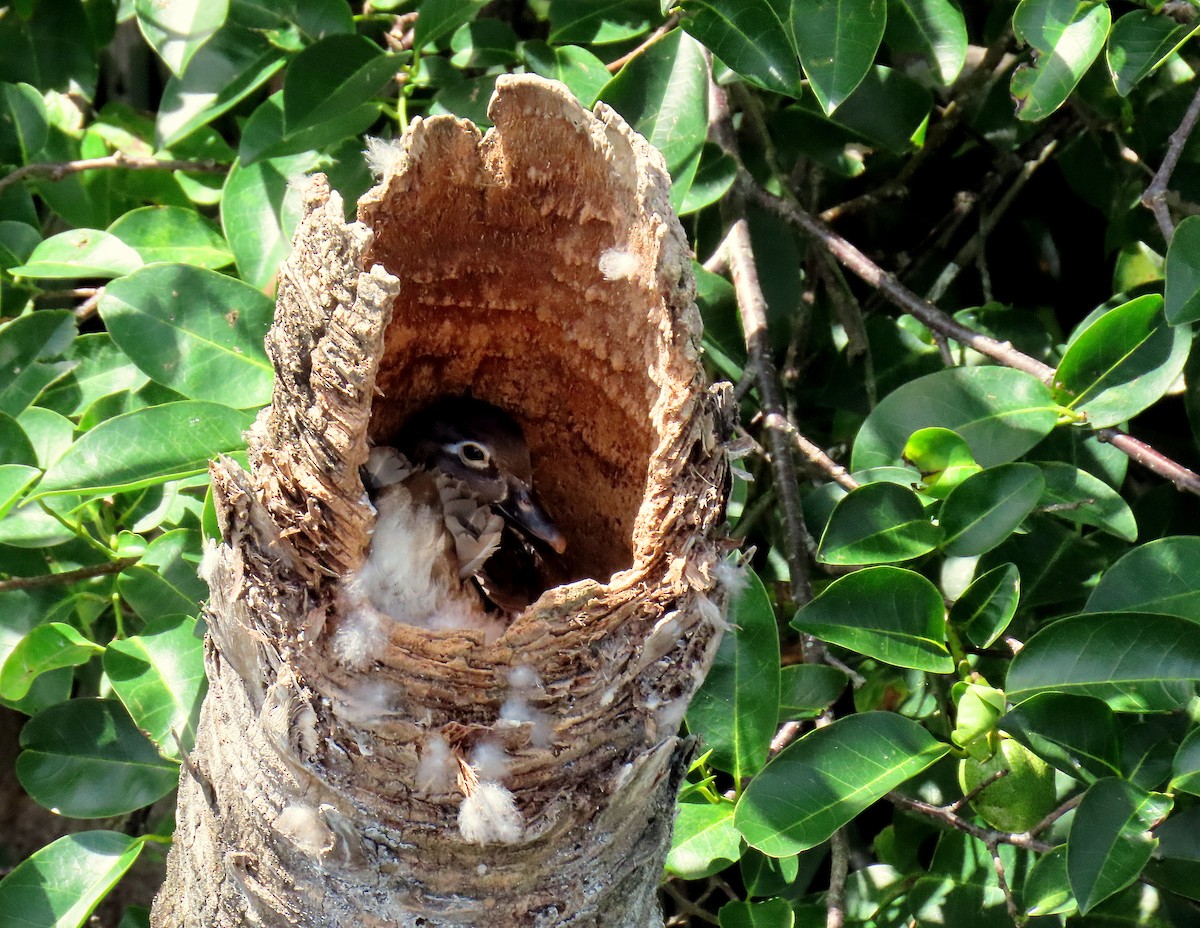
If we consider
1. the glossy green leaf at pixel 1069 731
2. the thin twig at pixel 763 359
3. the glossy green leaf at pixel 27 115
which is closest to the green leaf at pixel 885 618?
the glossy green leaf at pixel 1069 731

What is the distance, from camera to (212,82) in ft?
6.26

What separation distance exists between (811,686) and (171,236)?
130 cm

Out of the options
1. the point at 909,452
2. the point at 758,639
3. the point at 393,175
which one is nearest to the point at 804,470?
the point at 909,452

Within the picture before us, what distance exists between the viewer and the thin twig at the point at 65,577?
6.03 feet

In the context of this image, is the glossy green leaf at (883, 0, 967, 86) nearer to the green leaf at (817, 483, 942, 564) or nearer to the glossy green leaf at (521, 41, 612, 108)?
the glossy green leaf at (521, 41, 612, 108)

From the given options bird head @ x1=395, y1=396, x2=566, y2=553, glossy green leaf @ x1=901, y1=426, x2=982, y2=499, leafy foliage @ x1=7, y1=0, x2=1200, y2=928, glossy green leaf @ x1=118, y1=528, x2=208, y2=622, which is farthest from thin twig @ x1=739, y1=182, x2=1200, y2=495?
glossy green leaf @ x1=118, y1=528, x2=208, y2=622

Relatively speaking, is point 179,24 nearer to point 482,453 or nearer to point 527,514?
point 482,453

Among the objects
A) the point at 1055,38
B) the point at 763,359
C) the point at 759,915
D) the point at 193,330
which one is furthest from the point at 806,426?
the point at 193,330

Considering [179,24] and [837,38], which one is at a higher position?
[837,38]

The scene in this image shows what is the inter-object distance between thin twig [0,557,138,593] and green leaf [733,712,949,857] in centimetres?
102

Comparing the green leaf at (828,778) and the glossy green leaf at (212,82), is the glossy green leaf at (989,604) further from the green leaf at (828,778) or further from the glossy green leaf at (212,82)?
the glossy green leaf at (212,82)

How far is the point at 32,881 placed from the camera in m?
1.67

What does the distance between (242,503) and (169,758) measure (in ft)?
2.42

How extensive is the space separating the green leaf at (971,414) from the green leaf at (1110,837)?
1.54ft
